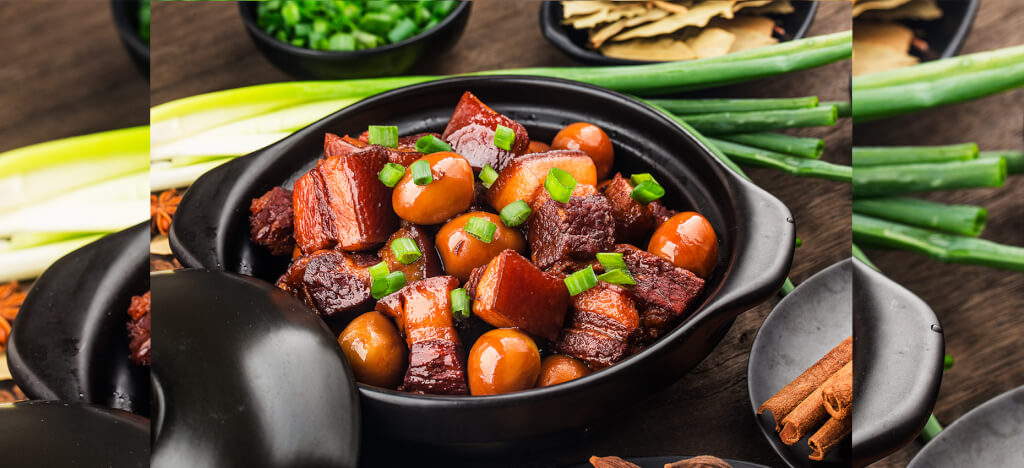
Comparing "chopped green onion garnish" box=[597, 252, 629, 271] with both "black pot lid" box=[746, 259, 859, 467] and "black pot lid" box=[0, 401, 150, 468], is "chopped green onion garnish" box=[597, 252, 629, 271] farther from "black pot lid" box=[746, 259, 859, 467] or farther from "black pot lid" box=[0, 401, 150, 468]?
"black pot lid" box=[0, 401, 150, 468]

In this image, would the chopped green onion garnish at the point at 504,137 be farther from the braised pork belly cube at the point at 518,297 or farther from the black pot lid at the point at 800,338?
the black pot lid at the point at 800,338

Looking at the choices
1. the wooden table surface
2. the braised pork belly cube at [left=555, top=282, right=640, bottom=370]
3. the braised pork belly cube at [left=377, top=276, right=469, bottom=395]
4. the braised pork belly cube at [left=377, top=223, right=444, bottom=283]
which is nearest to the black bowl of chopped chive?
the wooden table surface

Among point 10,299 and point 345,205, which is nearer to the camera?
point 10,299

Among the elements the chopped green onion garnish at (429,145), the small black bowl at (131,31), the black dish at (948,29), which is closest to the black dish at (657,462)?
the chopped green onion garnish at (429,145)

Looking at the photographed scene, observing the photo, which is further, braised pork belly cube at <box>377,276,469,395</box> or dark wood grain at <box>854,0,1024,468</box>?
dark wood grain at <box>854,0,1024,468</box>

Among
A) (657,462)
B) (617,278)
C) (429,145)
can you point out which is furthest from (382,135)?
(657,462)

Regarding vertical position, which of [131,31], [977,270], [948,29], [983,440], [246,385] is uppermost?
[131,31]

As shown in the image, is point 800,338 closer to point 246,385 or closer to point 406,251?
point 406,251
